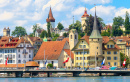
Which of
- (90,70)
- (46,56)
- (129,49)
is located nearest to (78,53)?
(46,56)

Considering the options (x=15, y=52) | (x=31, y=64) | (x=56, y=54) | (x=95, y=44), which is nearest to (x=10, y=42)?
(x=15, y=52)

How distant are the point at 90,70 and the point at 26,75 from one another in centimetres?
2854

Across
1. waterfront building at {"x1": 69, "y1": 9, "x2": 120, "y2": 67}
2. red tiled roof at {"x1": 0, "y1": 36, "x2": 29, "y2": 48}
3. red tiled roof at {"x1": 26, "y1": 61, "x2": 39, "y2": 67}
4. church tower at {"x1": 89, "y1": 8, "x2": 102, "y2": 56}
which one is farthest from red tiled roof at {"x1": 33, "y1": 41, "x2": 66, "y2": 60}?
church tower at {"x1": 89, "y1": 8, "x2": 102, "y2": 56}

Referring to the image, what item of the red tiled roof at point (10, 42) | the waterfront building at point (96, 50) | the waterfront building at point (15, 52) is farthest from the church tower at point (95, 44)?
the red tiled roof at point (10, 42)

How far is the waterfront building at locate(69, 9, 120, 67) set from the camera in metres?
136

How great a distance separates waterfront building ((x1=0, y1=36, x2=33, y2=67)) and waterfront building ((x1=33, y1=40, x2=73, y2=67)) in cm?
691

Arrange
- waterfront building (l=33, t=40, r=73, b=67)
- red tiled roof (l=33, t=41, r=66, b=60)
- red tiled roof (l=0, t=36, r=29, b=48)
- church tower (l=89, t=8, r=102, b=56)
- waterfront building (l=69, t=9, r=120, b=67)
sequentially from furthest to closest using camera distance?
1. red tiled roof (l=0, t=36, r=29, b=48)
2. red tiled roof (l=33, t=41, r=66, b=60)
3. waterfront building (l=33, t=40, r=73, b=67)
4. waterfront building (l=69, t=9, r=120, b=67)
5. church tower (l=89, t=8, r=102, b=56)

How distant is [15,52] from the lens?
505 ft

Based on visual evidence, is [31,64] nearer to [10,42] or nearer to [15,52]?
[15,52]

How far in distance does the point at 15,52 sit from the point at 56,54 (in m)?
17.0

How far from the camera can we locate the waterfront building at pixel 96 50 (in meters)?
136

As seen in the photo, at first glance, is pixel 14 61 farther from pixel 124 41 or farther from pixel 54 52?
pixel 124 41

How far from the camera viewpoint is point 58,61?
477ft

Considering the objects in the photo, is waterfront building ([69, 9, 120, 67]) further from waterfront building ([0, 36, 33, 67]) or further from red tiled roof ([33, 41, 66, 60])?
waterfront building ([0, 36, 33, 67])
